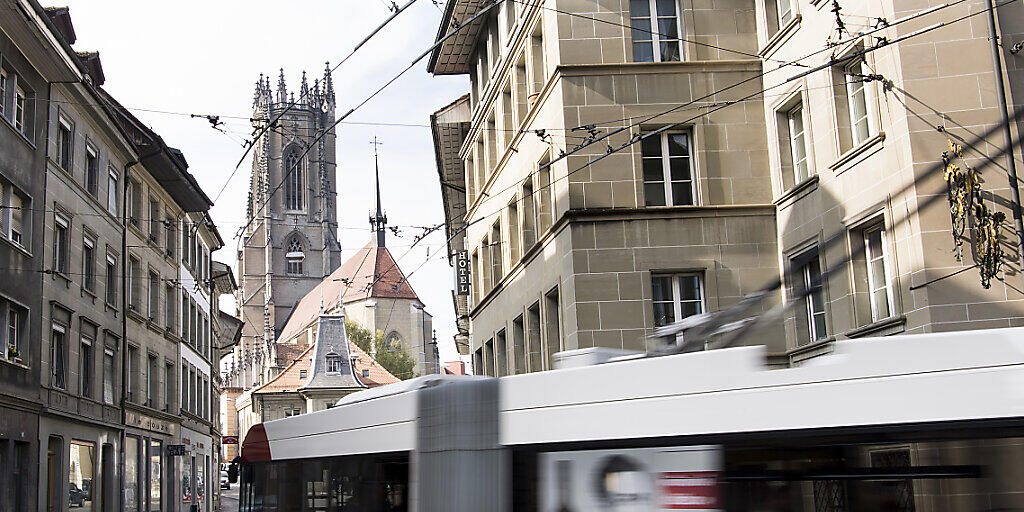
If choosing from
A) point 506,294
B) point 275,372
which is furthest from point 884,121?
point 275,372

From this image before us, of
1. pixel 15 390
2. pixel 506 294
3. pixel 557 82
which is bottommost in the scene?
pixel 15 390

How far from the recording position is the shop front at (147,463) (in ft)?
110

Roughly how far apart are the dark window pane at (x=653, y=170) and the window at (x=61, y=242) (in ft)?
49.2

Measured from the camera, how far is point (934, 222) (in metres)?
14.3

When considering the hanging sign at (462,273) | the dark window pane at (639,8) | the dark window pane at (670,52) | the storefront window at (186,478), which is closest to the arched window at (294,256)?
the storefront window at (186,478)

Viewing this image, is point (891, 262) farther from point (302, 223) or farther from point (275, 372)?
point (302, 223)

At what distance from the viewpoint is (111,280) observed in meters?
32.3

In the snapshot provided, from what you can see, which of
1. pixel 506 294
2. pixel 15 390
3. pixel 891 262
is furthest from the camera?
pixel 506 294

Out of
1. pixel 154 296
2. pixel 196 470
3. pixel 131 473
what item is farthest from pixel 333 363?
pixel 131 473

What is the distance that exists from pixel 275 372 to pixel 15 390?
3689 inches

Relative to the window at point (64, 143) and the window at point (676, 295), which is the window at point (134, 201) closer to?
the window at point (64, 143)

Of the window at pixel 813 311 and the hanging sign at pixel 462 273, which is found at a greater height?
the hanging sign at pixel 462 273

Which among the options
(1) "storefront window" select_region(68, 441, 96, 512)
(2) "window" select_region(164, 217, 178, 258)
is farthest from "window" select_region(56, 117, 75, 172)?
(2) "window" select_region(164, 217, 178, 258)

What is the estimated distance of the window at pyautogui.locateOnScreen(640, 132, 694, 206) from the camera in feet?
66.4
